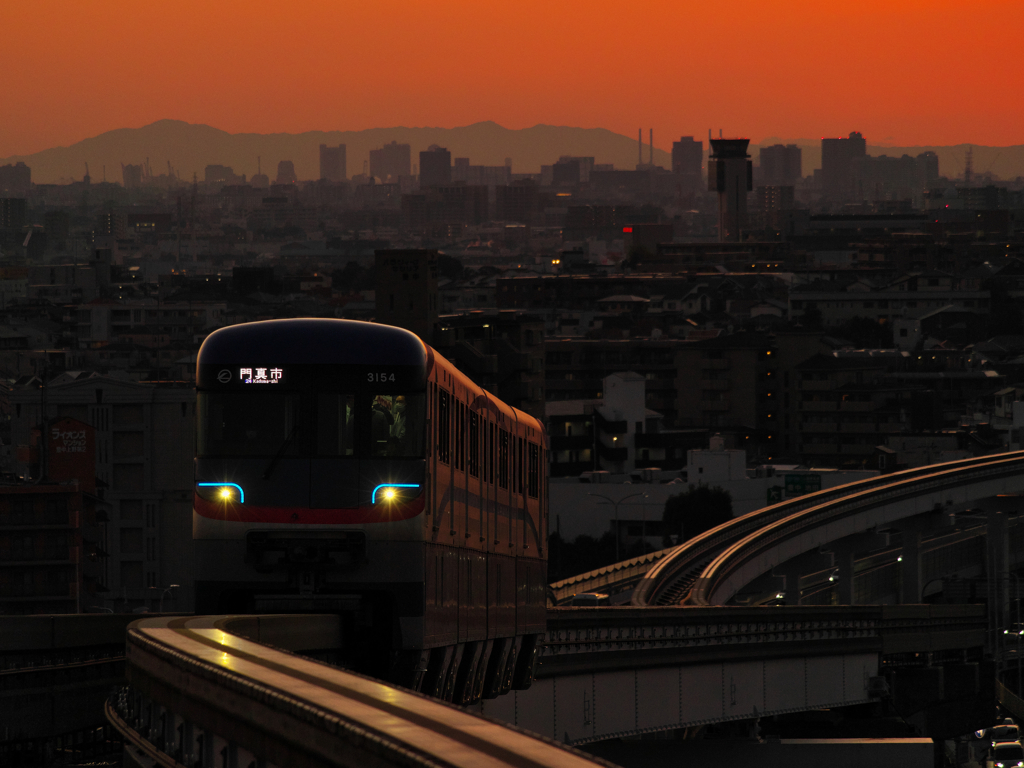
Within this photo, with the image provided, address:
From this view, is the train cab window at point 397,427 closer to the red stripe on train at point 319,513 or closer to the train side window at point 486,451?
the red stripe on train at point 319,513

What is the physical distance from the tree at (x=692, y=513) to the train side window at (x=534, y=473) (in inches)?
1670

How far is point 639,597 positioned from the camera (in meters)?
33.8

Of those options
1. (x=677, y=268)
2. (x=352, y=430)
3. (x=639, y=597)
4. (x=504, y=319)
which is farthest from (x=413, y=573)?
(x=677, y=268)

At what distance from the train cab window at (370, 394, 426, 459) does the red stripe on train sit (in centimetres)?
30

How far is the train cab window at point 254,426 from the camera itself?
10180mm

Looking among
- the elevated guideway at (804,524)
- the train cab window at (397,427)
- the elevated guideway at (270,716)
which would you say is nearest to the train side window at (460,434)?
the train cab window at (397,427)

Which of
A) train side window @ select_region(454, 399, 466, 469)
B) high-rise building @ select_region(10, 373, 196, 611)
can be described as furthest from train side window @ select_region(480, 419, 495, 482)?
high-rise building @ select_region(10, 373, 196, 611)

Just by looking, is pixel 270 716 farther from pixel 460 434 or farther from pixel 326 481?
pixel 460 434

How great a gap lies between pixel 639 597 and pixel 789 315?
3570 inches

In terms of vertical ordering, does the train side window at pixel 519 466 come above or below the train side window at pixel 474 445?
below

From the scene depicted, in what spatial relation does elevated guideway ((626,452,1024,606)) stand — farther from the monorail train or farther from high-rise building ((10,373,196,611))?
the monorail train

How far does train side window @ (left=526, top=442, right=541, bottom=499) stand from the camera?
1520 centimetres

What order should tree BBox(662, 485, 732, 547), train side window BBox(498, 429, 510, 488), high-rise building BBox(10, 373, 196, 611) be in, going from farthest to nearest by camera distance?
tree BBox(662, 485, 732, 547) < high-rise building BBox(10, 373, 196, 611) < train side window BBox(498, 429, 510, 488)

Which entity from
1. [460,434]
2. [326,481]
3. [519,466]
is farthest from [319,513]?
[519,466]
